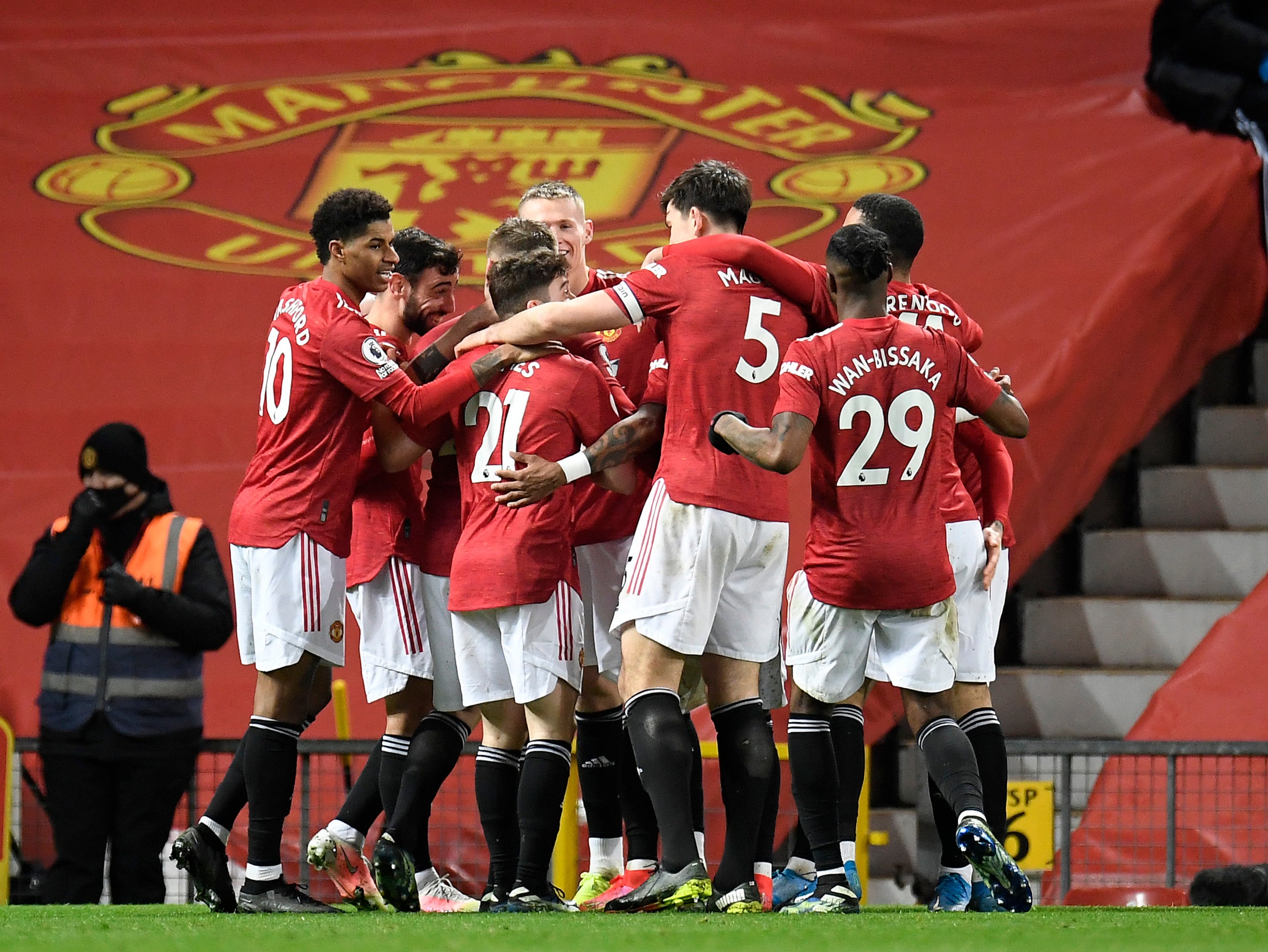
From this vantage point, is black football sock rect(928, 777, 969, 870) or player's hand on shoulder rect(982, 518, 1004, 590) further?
player's hand on shoulder rect(982, 518, 1004, 590)

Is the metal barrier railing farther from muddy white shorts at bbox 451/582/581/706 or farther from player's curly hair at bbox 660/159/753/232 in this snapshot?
player's curly hair at bbox 660/159/753/232

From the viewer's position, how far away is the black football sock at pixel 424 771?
14.9 feet

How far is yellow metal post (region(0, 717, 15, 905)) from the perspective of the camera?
18.4 feet

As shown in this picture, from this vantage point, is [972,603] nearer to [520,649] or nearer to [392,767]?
[520,649]

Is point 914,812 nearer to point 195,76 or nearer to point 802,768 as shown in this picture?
point 802,768

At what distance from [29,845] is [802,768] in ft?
9.48

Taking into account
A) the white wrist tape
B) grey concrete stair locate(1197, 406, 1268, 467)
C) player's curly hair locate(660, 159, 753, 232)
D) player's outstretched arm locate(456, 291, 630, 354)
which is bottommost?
the white wrist tape

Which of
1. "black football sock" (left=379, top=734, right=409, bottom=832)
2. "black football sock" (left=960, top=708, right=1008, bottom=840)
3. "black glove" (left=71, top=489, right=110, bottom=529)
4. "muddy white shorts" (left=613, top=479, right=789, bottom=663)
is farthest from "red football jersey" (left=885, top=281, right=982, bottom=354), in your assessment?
"black glove" (left=71, top=489, right=110, bottom=529)

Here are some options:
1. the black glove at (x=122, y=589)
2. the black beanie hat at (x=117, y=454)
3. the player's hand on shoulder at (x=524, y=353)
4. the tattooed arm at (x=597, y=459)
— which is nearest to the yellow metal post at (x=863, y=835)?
the tattooed arm at (x=597, y=459)

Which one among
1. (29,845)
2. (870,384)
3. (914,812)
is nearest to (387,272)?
(870,384)

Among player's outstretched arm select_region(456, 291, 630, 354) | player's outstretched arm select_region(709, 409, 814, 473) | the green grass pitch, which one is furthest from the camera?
player's outstretched arm select_region(456, 291, 630, 354)

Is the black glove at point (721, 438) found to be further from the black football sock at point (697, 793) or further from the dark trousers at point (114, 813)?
the dark trousers at point (114, 813)

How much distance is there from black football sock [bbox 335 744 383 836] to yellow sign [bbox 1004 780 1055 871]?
A: 1971 mm

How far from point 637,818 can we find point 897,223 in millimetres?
1669
